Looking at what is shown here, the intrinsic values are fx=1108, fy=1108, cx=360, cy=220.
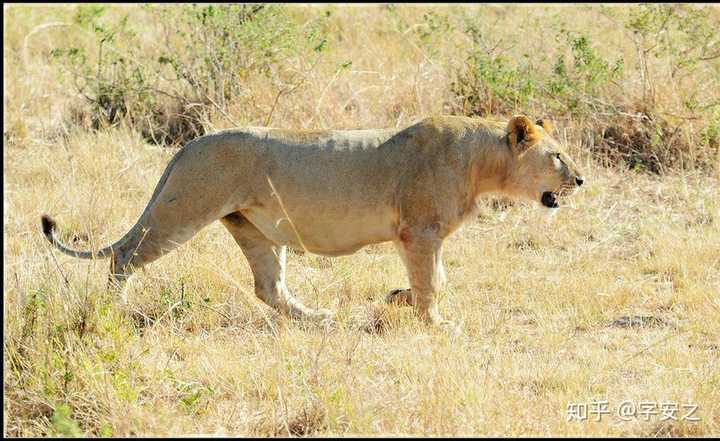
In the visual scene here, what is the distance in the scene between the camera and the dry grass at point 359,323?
5.27 metres

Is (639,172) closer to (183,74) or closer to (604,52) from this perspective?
(604,52)

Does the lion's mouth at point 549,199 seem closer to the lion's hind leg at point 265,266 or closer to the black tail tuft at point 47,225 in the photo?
the lion's hind leg at point 265,266

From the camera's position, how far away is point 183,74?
11656 millimetres

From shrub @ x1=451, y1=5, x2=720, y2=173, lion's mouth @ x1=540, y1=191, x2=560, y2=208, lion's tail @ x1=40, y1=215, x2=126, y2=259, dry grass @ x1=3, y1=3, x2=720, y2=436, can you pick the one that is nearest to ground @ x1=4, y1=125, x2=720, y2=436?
dry grass @ x1=3, y1=3, x2=720, y2=436

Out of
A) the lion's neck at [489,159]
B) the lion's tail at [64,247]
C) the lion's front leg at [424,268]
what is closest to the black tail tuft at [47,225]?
the lion's tail at [64,247]

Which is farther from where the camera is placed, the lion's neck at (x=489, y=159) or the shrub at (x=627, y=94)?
the shrub at (x=627, y=94)

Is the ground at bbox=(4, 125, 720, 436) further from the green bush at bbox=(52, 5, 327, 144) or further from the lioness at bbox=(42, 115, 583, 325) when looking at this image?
the green bush at bbox=(52, 5, 327, 144)

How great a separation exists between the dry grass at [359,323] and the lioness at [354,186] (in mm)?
353

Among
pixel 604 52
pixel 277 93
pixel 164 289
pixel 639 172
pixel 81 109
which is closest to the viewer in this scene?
pixel 164 289

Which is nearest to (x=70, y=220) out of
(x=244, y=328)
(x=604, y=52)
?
(x=244, y=328)

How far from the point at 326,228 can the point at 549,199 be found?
1.44 m

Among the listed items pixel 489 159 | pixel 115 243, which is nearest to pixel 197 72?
pixel 115 243

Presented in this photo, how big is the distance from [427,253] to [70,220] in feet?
11.2

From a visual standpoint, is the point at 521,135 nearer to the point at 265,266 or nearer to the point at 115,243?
the point at 265,266
